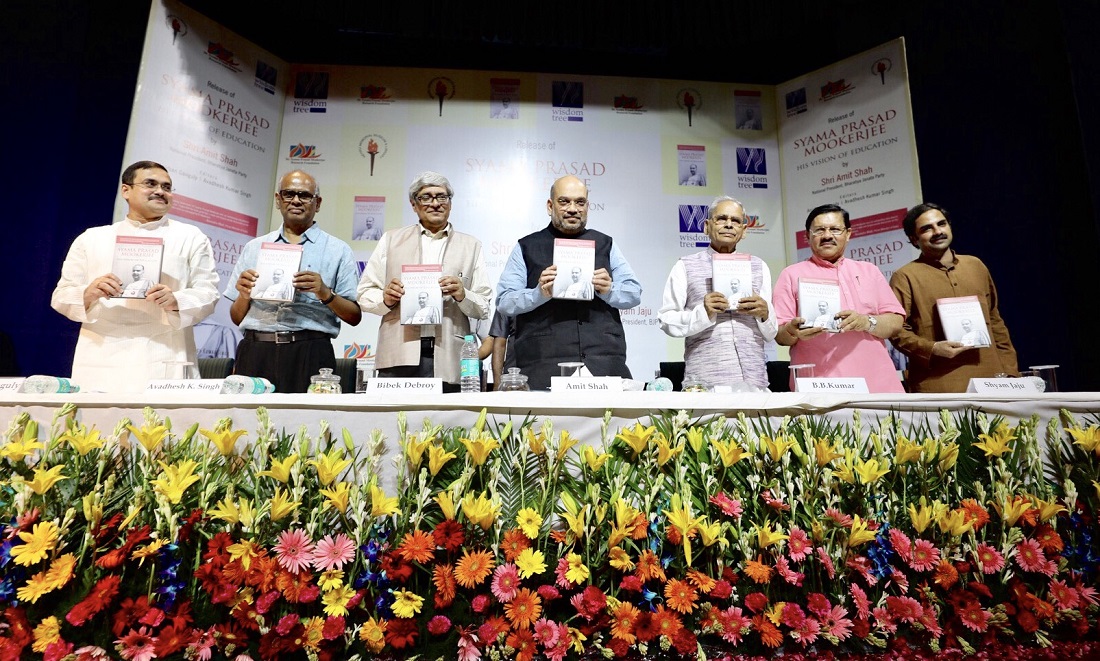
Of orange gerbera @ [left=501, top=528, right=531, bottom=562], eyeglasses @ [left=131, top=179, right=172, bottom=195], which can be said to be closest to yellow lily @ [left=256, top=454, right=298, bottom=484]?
orange gerbera @ [left=501, top=528, right=531, bottom=562]

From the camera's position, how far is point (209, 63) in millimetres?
4625

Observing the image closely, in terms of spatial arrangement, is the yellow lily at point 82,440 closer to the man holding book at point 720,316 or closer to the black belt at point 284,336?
the black belt at point 284,336

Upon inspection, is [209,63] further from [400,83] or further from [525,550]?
[525,550]

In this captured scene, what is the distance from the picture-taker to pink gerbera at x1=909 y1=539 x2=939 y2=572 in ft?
4.42

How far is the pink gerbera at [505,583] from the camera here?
3.95 feet

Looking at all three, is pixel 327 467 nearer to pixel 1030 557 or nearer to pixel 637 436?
pixel 637 436

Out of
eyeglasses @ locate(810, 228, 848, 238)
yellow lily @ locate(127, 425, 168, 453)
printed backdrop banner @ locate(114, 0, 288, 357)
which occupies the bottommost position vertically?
yellow lily @ locate(127, 425, 168, 453)

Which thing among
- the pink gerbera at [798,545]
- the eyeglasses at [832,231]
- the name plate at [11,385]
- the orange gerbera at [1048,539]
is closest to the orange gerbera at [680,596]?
the pink gerbera at [798,545]

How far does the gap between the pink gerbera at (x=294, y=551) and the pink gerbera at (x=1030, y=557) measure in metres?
1.61

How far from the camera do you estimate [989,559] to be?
1387 mm

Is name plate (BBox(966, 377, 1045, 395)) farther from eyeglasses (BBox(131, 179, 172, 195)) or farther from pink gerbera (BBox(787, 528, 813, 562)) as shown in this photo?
eyeglasses (BBox(131, 179, 172, 195))

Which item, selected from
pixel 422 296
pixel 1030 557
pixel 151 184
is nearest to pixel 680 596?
pixel 1030 557

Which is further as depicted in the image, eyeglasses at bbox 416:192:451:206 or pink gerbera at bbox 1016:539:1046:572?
eyeglasses at bbox 416:192:451:206

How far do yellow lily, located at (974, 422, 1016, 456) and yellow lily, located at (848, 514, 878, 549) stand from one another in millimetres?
445
